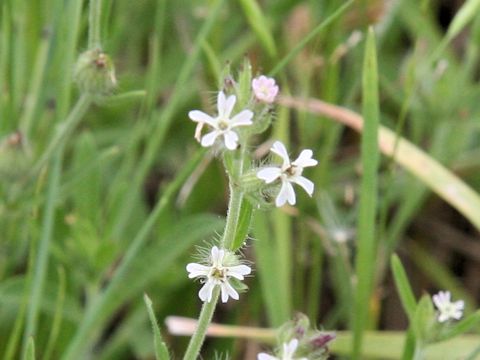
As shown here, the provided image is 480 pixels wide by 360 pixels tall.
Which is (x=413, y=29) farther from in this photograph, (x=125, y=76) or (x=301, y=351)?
(x=301, y=351)

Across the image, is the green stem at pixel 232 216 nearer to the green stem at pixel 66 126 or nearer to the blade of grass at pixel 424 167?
the green stem at pixel 66 126

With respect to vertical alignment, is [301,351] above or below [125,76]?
below

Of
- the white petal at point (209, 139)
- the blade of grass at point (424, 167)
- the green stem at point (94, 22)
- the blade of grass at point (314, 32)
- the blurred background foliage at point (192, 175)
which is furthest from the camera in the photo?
the blade of grass at point (424, 167)

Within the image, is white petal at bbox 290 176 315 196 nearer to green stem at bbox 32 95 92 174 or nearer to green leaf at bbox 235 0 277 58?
green stem at bbox 32 95 92 174

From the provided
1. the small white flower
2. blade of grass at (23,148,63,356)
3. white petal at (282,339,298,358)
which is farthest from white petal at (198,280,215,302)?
blade of grass at (23,148,63,356)

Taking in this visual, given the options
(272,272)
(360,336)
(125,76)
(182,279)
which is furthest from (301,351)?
(125,76)

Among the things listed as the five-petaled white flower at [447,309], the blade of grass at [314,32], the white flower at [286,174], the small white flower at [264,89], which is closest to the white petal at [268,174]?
the white flower at [286,174]

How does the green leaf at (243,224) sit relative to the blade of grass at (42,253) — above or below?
below
